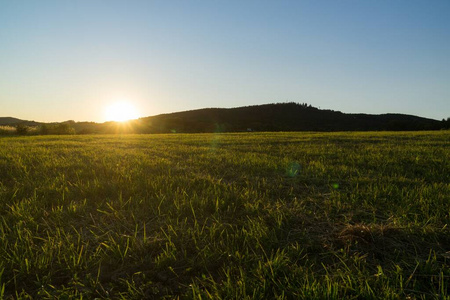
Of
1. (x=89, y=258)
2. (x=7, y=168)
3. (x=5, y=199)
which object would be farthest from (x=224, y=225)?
(x=7, y=168)

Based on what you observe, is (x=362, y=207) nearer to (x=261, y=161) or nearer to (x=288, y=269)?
(x=288, y=269)

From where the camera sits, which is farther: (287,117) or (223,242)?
(287,117)

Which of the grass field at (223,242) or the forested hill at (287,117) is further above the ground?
the forested hill at (287,117)

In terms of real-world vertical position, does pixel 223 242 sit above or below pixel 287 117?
below

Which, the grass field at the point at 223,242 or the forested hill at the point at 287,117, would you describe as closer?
the grass field at the point at 223,242

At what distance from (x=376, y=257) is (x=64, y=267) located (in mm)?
2230

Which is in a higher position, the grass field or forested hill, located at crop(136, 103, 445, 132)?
forested hill, located at crop(136, 103, 445, 132)

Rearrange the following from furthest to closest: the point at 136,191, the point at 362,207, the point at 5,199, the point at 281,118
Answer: the point at 281,118, the point at 136,191, the point at 5,199, the point at 362,207

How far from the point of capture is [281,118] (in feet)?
322

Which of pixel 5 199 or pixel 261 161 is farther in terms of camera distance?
pixel 261 161

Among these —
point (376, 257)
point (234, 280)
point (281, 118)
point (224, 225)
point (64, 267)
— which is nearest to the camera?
point (234, 280)

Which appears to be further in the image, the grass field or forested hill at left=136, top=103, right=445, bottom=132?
forested hill at left=136, top=103, right=445, bottom=132

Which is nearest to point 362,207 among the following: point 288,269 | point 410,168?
point 288,269

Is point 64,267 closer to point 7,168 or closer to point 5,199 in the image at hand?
point 5,199
